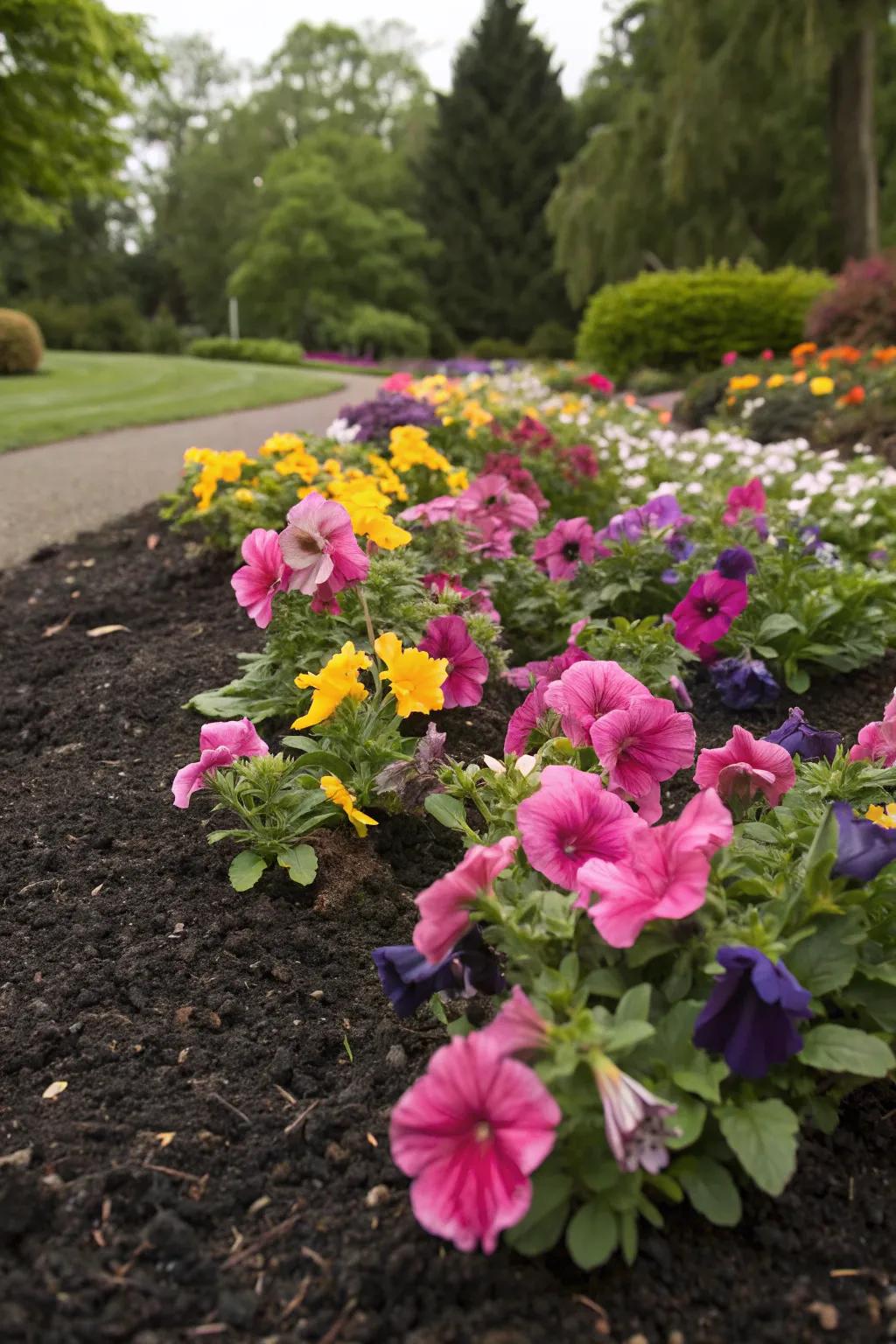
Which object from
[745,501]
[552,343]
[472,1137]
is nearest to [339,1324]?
[472,1137]

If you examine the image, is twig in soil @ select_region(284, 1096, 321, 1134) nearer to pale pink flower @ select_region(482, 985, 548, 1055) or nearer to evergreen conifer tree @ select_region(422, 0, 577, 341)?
pale pink flower @ select_region(482, 985, 548, 1055)

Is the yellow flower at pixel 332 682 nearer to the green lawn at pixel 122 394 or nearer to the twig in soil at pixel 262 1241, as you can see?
the twig in soil at pixel 262 1241

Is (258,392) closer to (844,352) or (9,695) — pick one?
(844,352)

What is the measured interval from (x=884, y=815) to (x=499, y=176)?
34317 mm

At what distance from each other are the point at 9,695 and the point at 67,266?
144 ft

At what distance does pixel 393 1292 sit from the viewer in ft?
4.19

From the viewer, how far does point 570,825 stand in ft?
4.93

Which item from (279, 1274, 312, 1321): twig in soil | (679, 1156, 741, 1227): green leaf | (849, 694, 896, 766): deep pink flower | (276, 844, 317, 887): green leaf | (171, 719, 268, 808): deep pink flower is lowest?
(279, 1274, 312, 1321): twig in soil

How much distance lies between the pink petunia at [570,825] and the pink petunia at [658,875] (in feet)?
0.22

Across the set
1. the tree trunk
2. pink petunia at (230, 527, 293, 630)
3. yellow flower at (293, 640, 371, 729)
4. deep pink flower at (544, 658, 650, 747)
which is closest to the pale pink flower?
deep pink flower at (544, 658, 650, 747)

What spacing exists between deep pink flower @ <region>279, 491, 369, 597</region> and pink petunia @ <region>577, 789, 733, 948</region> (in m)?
0.91

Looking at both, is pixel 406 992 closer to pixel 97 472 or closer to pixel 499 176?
pixel 97 472

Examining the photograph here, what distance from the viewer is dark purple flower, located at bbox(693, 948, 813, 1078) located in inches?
50.1

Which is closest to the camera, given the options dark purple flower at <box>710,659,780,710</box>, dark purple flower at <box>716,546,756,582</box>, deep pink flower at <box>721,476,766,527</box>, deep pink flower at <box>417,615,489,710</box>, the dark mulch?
the dark mulch
